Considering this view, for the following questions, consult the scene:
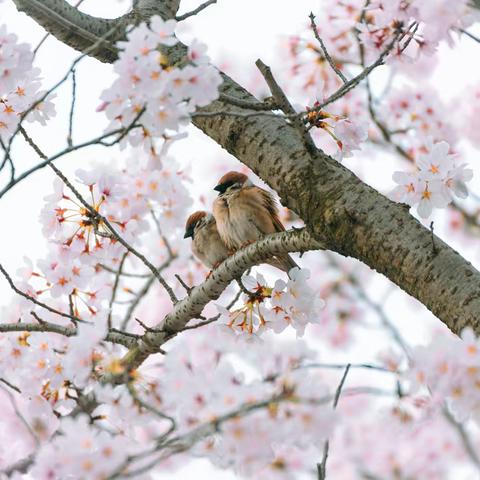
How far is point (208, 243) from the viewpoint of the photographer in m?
5.06

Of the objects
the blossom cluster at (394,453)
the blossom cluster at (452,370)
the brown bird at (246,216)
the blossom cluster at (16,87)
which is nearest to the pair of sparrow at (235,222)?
the brown bird at (246,216)

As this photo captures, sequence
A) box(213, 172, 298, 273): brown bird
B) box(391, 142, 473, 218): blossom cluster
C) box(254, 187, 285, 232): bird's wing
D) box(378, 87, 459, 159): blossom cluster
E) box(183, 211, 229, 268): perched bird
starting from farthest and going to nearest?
box(378, 87, 459, 159): blossom cluster, box(183, 211, 229, 268): perched bird, box(254, 187, 285, 232): bird's wing, box(213, 172, 298, 273): brown bird, box(391, 142, 473, 218): blossom cluster

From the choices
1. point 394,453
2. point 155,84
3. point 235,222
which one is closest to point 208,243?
point 235,222

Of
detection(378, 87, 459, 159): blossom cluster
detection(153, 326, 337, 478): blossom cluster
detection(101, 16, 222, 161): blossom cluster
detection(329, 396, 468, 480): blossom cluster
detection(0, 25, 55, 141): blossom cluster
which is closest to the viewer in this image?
detection(153, 326, 337, 478): blossom cluster

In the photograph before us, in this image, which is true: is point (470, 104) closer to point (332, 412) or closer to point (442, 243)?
point (442, 243)

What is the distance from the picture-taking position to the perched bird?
4992mm

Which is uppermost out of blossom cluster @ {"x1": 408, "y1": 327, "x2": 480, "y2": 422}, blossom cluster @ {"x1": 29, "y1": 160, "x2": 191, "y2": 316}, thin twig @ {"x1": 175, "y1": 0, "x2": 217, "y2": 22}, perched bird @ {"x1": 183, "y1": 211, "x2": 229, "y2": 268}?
perched bird @ {"x1": 183, "y1": 211, "x2": 229, "y2": 268}

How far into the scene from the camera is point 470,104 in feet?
24.5

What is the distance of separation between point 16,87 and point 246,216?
169cm

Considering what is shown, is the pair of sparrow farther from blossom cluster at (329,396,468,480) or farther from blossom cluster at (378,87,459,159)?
blossom cluster at (329,396,468,480)

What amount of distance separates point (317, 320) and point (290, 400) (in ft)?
4.51

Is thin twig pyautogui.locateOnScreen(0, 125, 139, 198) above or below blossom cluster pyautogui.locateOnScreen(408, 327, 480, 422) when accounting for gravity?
above

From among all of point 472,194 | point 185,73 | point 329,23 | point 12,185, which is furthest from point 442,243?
point 472,194

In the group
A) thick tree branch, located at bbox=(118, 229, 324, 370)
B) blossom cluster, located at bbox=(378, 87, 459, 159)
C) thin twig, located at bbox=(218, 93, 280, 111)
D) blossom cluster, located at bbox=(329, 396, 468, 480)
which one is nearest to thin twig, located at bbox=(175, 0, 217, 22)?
thin twig, located at bbox=(218, 93, 280, 111)
